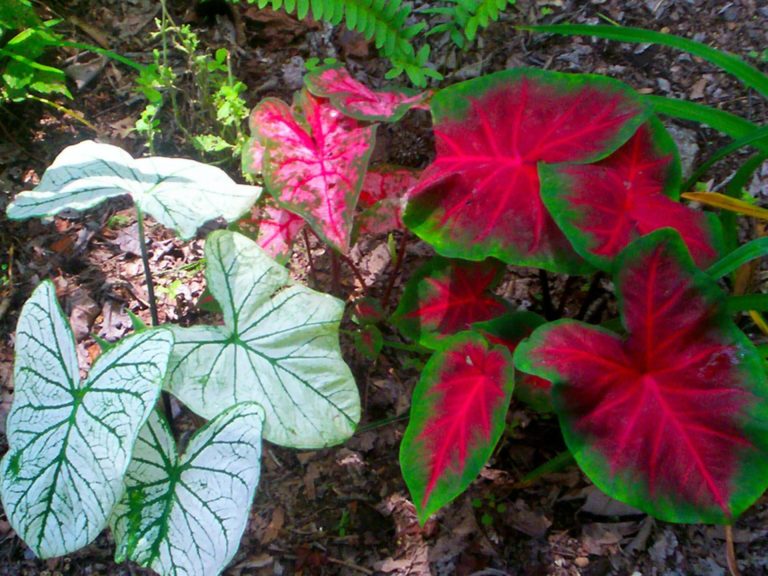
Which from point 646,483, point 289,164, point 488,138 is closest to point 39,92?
point 289,164

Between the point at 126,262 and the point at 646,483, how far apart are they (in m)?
1.60

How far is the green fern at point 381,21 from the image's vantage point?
183 cm

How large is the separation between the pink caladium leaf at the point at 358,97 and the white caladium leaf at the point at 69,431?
25.1 inches

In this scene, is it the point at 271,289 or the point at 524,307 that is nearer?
the point at 271,289

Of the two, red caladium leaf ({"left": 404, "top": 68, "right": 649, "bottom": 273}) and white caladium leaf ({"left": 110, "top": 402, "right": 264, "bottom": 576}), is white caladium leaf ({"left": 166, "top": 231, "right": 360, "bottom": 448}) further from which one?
red caladium leaf ({"left": 404, "top": 68, "right": 649, "bottom": 273})

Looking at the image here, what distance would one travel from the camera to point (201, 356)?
1.23 meters

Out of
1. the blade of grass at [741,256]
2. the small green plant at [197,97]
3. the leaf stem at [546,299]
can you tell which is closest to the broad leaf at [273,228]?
the small green plant at [197,97]

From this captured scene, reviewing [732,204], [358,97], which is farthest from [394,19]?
[732,204]

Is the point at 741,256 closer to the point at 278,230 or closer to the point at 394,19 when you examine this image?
the point at 278,230

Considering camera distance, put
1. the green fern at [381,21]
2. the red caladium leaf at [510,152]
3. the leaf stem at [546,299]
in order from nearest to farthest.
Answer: the red caladium leaf at [510,152] → the leaf stem at [546,299] → the green fern at [381,21]

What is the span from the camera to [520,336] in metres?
1.40

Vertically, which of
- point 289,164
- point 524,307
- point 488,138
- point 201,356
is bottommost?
point 524,307

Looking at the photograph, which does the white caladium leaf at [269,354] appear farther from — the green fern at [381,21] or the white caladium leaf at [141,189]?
the green fern at [381,21]

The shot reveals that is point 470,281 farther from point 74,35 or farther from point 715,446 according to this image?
point 74,35
